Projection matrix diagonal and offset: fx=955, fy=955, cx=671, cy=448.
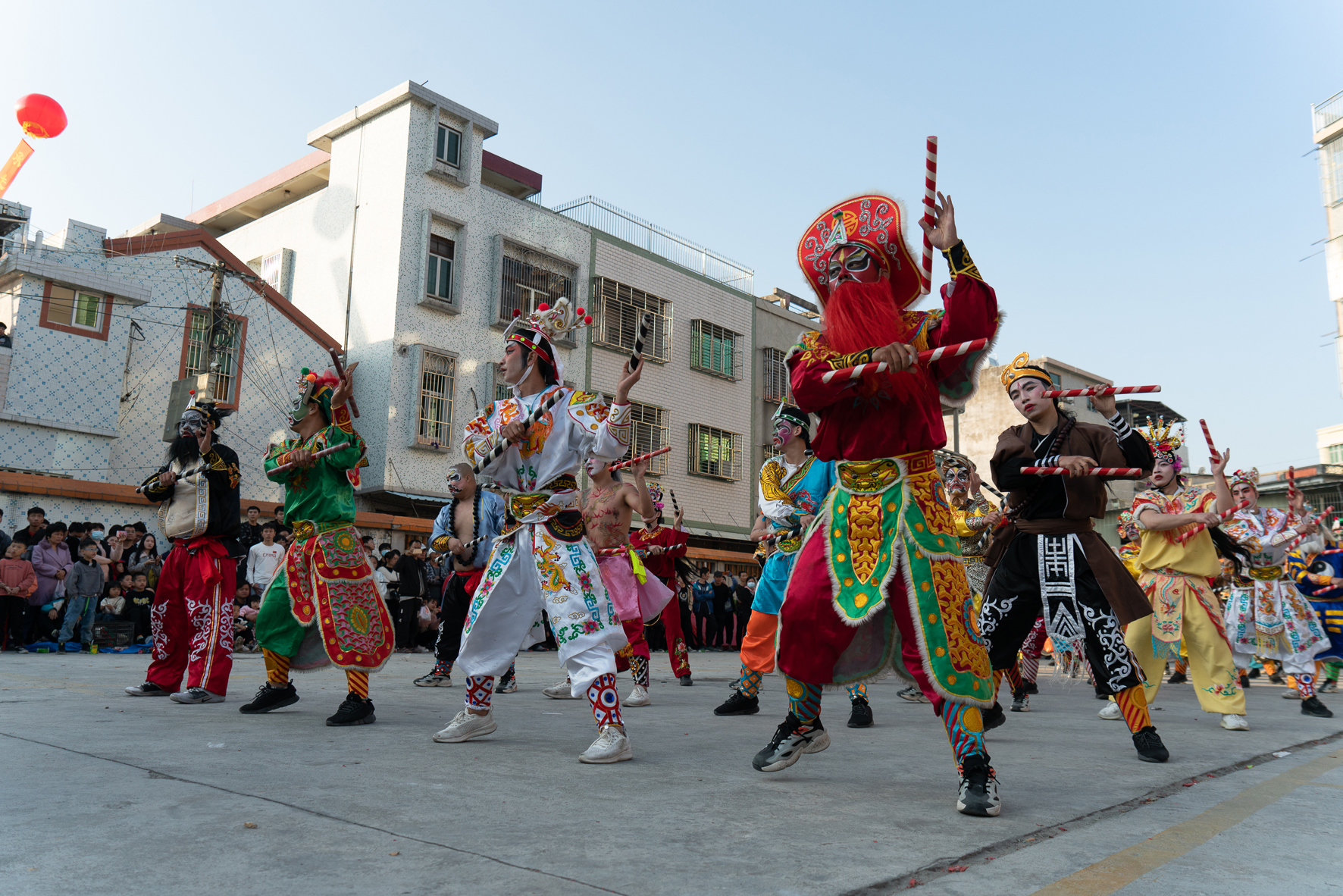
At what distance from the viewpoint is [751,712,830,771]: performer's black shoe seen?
3.65m

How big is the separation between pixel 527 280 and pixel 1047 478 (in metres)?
19.5

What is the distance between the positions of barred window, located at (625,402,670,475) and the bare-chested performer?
675 inches

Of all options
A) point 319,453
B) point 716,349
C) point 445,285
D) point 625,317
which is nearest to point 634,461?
point 319,453

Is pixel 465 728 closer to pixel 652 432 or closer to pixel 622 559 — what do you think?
pixel 622 559

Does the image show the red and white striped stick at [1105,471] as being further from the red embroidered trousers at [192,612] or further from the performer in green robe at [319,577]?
the red embroidered trousers at [192,612]

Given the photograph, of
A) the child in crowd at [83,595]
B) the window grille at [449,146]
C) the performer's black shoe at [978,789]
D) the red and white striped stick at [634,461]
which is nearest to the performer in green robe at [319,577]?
the red and white striped stick at [634,461]

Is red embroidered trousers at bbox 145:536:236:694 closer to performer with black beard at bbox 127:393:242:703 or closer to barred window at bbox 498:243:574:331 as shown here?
performer with black beard at bbox 127:393:242:703

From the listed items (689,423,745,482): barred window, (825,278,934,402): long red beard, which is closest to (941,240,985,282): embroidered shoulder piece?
(825,278,934,402): long red beard

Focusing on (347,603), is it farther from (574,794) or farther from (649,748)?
(574,794)

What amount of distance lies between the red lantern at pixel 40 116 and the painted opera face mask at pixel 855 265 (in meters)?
16.4

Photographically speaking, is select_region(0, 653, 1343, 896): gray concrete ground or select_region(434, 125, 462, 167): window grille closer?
select_region(0, 653, 1343, 896): gray concrete ground

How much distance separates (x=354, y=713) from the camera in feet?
16.1

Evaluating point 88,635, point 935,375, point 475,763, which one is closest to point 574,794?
point 475,763

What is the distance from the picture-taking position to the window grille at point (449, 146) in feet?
71.4
